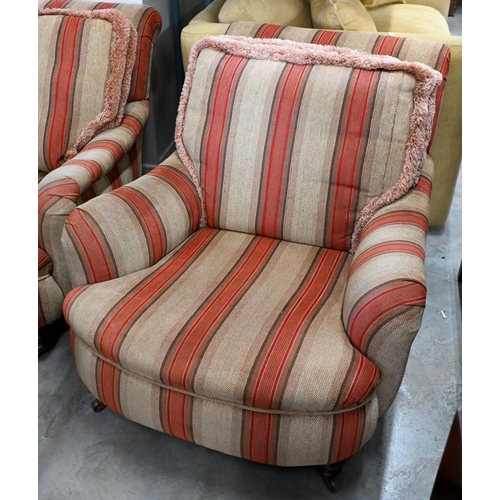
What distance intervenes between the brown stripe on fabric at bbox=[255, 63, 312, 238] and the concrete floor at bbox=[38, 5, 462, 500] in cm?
59

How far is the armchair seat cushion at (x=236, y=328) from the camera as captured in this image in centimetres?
109

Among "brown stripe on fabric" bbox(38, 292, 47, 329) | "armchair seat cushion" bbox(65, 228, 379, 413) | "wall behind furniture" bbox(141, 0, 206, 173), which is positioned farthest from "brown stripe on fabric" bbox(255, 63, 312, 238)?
"wall behind furniture" bbox(141, 0, 206, 173)

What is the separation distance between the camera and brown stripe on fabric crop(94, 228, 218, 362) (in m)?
1.19

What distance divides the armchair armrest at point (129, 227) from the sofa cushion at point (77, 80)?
389mm

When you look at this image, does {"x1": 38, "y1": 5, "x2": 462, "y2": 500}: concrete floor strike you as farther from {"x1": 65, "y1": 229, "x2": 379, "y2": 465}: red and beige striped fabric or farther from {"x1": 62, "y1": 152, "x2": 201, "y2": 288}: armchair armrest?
{"x1": 62, "y1": 152, "x2": 201, "y2": 288}: armchair armrest

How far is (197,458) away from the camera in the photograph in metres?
1.38

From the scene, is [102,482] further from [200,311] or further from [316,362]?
[316,362]

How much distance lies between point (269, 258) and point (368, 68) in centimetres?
52

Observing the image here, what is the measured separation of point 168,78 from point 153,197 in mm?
1185

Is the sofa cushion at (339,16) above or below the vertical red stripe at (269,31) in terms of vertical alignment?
above

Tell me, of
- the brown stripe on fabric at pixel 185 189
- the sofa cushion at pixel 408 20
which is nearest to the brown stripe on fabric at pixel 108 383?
the brown stripe on fabric at pixel 185 189

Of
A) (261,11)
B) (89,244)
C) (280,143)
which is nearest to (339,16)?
(261,11)

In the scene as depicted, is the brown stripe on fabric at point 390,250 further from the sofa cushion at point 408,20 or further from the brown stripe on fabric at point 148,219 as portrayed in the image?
the sofa cushion at point 408,20

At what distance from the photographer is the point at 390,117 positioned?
136cm
